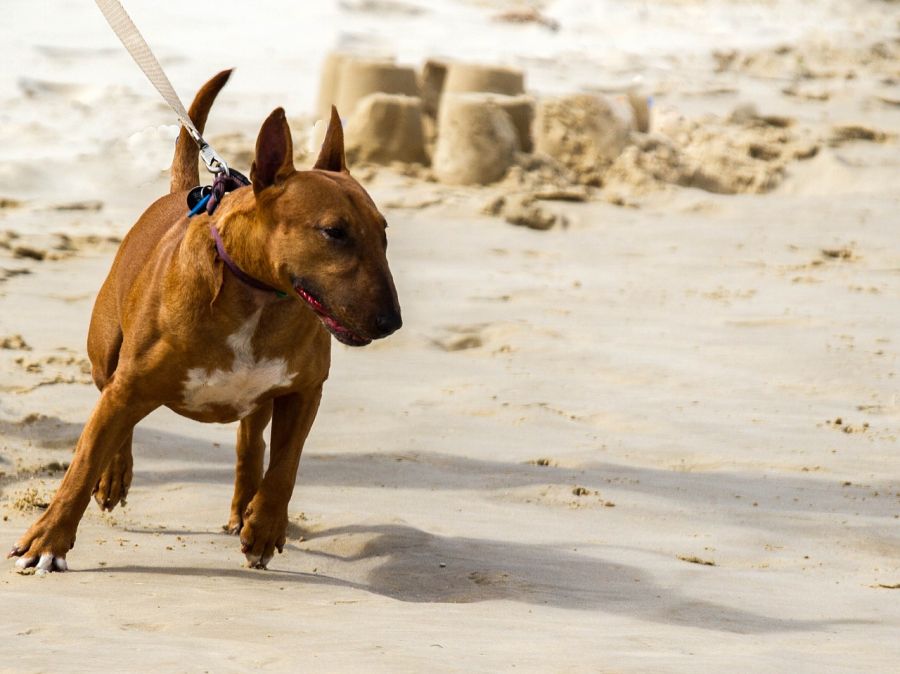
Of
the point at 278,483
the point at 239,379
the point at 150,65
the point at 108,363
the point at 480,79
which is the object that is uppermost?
the point at 150,65

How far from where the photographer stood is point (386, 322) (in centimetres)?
405

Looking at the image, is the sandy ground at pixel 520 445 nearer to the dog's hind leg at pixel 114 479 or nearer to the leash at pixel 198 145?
the dog's hind leg at pixel 114 479

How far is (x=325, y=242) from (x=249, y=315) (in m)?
0.41

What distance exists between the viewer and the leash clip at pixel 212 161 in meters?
4.76

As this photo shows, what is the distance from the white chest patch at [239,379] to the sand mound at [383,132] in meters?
8.68

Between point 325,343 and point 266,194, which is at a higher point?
point 266,194

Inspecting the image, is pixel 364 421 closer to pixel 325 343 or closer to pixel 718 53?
pixel 325 343

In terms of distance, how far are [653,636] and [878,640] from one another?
0.61m

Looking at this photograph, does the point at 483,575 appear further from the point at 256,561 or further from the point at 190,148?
the point at 190,148

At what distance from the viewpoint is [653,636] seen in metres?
3.92

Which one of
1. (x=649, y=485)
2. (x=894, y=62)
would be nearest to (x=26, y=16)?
(x=894, y=62)

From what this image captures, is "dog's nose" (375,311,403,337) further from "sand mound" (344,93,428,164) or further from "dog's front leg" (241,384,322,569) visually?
"sand mound" (344,93,428,164)

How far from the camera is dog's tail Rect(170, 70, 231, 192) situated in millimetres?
5410

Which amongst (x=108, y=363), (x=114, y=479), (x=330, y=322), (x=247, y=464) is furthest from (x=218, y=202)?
(x=114, y=479)
